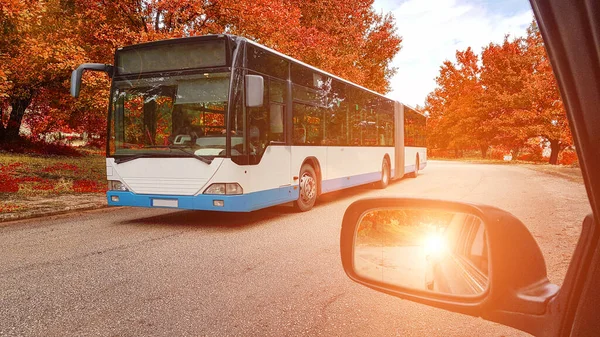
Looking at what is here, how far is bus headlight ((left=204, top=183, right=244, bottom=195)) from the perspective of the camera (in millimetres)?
8258

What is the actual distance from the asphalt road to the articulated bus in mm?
687

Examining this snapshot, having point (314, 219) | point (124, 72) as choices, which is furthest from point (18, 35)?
point (314, 219)

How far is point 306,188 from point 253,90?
3172mm

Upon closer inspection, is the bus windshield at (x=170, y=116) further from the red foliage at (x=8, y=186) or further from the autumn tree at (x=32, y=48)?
the red foliage at (x=8, y=186)

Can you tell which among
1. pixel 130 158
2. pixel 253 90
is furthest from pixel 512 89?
pixel 130 158

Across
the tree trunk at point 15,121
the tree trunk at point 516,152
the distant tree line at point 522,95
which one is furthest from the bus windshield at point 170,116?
the tree trunk at point 15,121

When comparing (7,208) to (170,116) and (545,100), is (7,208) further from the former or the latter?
(545,100)

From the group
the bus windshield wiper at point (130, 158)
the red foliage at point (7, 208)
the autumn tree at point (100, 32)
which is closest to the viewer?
the bus windshield wiper at point (130, 158)

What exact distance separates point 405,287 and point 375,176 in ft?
46.5

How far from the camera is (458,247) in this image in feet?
5.70

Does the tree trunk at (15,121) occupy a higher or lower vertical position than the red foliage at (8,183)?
higher

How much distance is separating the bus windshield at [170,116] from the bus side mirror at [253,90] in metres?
0.37

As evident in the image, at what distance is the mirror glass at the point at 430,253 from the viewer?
4.75ft

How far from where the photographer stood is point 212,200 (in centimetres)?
830
